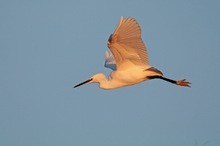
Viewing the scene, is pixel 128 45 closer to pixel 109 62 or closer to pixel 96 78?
pixel 96 78

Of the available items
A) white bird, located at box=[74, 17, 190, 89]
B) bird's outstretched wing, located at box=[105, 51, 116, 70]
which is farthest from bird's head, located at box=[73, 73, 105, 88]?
bird's outstretched wing, located at box=[105, 51, 116, 70]

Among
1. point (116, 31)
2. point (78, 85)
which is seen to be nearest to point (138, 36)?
point (116, 31)

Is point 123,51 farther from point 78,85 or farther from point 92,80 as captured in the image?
point 78,85

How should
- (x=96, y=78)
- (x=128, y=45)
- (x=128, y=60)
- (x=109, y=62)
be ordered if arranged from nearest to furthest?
(x=128, y=45) < (x=128, y=60) < (x=96, y=78) < (x=109, y=62)

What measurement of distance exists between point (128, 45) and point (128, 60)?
1035 millimetres

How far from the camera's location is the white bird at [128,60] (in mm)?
13383

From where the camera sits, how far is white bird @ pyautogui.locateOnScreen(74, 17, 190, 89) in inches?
527

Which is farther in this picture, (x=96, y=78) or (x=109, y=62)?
(x=109, y=62)

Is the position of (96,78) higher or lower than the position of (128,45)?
lower

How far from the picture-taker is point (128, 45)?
1409 cm

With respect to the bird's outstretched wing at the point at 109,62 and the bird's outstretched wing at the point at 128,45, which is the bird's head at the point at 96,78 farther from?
the bird's outstretched wing at the point at 128,45

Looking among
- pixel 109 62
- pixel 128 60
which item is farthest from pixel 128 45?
pixel 109 62

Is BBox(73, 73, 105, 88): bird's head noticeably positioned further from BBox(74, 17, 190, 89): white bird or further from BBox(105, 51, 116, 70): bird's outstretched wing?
BBox(105, 51, 116, 70): bird's outstretched wing

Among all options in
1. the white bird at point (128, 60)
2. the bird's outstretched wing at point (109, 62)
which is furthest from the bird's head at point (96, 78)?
the bird's outstretched wing at point (109, 62)
